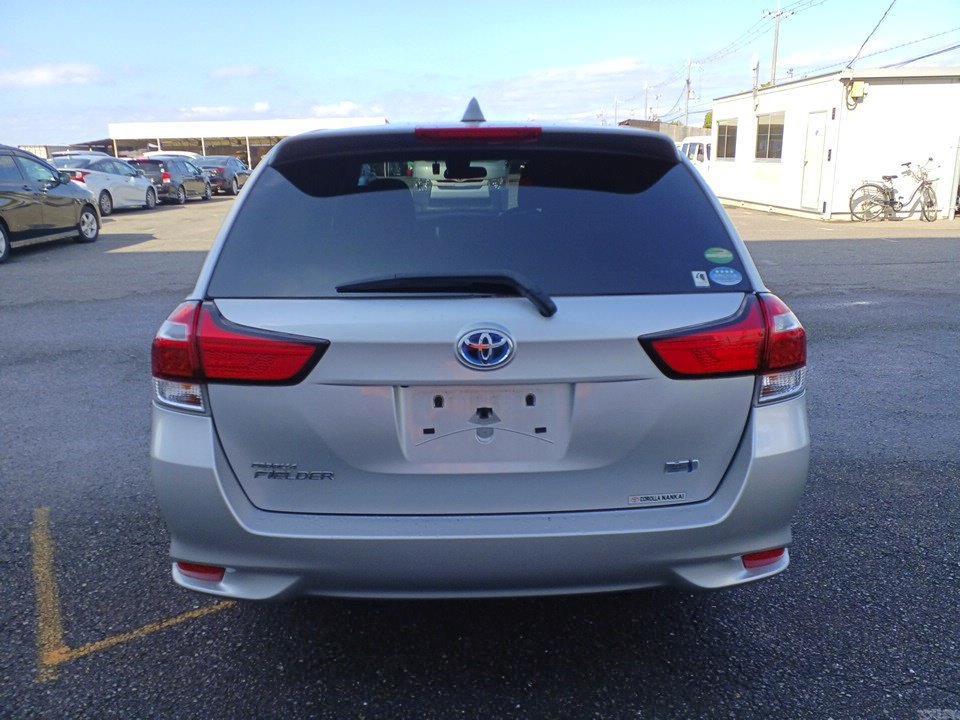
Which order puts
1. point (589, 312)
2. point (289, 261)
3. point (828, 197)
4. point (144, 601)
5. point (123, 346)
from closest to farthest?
point (589, 312) → point (289, 261) → point (144, 601) → point (123, 346) → point (828, 197)

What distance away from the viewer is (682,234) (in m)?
2.52

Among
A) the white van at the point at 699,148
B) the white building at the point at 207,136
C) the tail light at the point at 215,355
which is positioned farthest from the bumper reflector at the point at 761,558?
the white building at the point at 207,136

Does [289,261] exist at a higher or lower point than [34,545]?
higher

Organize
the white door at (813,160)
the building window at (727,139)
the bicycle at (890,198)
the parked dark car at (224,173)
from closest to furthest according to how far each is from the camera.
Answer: the bicycle at (890,198), the white door at (813,160), the building window at (727,139), the parked dark car at (224,173)

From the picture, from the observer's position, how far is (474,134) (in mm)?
2602

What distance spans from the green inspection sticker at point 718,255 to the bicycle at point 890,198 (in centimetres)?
1869

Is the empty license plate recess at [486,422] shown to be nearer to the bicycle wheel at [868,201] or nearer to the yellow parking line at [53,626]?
the yellow parking line at [53,626]

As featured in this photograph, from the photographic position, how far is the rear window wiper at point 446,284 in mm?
2307

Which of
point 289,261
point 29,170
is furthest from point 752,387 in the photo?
point 29,170

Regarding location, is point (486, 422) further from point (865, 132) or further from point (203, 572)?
point (865, 132)

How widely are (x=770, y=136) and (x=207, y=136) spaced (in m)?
55.9

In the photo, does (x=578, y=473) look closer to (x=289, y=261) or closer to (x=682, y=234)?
(x=682, y=234)

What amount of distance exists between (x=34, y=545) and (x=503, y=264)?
262cm

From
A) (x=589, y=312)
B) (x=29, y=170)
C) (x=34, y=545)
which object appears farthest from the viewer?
(x=29, y=170)
